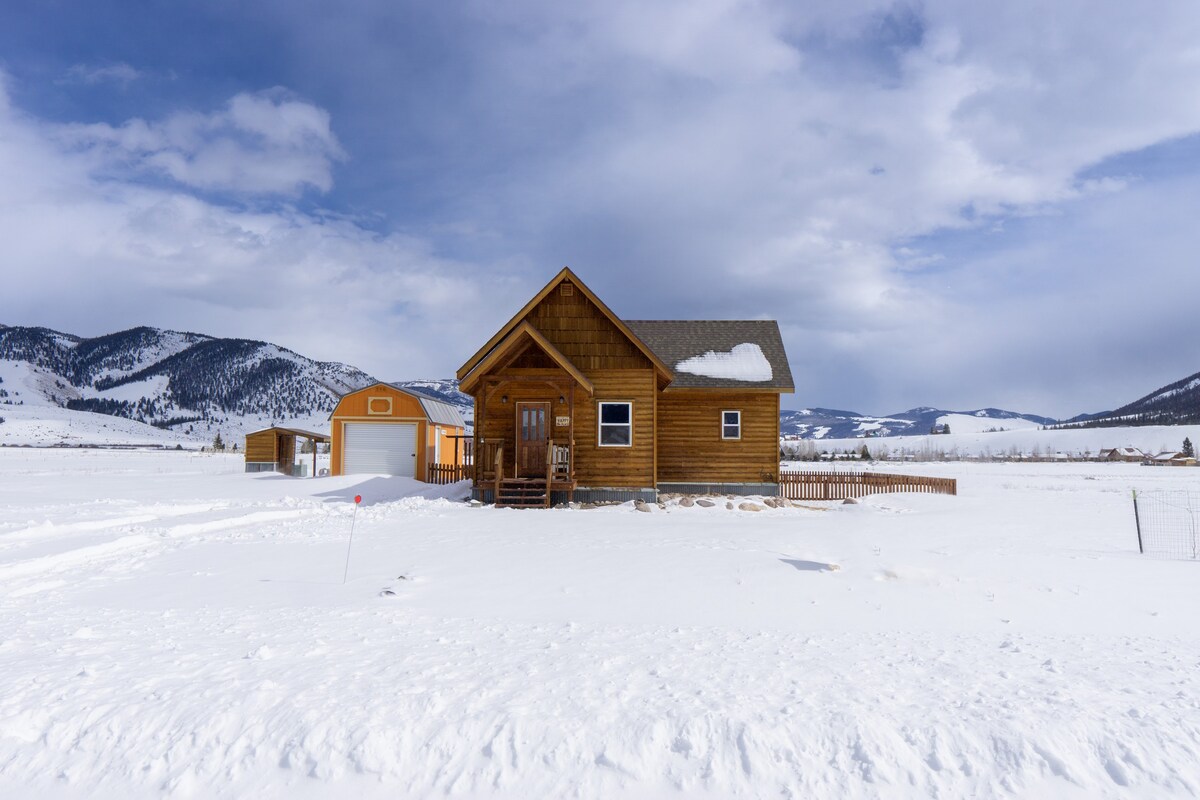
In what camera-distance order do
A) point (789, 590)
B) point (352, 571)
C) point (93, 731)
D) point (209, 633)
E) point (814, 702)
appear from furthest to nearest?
point (352, 571) → point (789, 590) → point (209, 633) → point (814, 702) → point (93, 731)

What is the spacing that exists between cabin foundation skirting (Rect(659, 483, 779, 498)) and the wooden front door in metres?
5.07

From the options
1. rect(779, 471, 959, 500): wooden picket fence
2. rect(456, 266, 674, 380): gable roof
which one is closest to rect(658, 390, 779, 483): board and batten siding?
rect(779, 471, 959, 500): wooden picket fence

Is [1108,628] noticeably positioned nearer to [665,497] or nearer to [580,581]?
[580,581]

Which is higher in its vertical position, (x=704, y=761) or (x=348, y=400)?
(x=348, y=400)

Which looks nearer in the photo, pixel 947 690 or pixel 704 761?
pixel 704 761

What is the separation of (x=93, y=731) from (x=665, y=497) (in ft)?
61.8

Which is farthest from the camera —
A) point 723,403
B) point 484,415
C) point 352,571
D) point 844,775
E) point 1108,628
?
point 723,403

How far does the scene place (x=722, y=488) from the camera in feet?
81.6

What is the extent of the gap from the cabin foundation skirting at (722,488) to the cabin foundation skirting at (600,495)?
2825 millimetres

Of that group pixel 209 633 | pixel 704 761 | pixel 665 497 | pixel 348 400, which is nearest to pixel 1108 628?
pixel 704 761

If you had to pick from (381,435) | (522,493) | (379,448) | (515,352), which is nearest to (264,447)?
(379,448)

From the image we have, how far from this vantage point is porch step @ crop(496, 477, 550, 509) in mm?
21062

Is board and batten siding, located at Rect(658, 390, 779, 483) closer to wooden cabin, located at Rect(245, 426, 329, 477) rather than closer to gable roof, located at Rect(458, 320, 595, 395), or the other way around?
gable roof, located at Rect(458, 320, 595, 395)

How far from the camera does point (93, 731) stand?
4.97m
